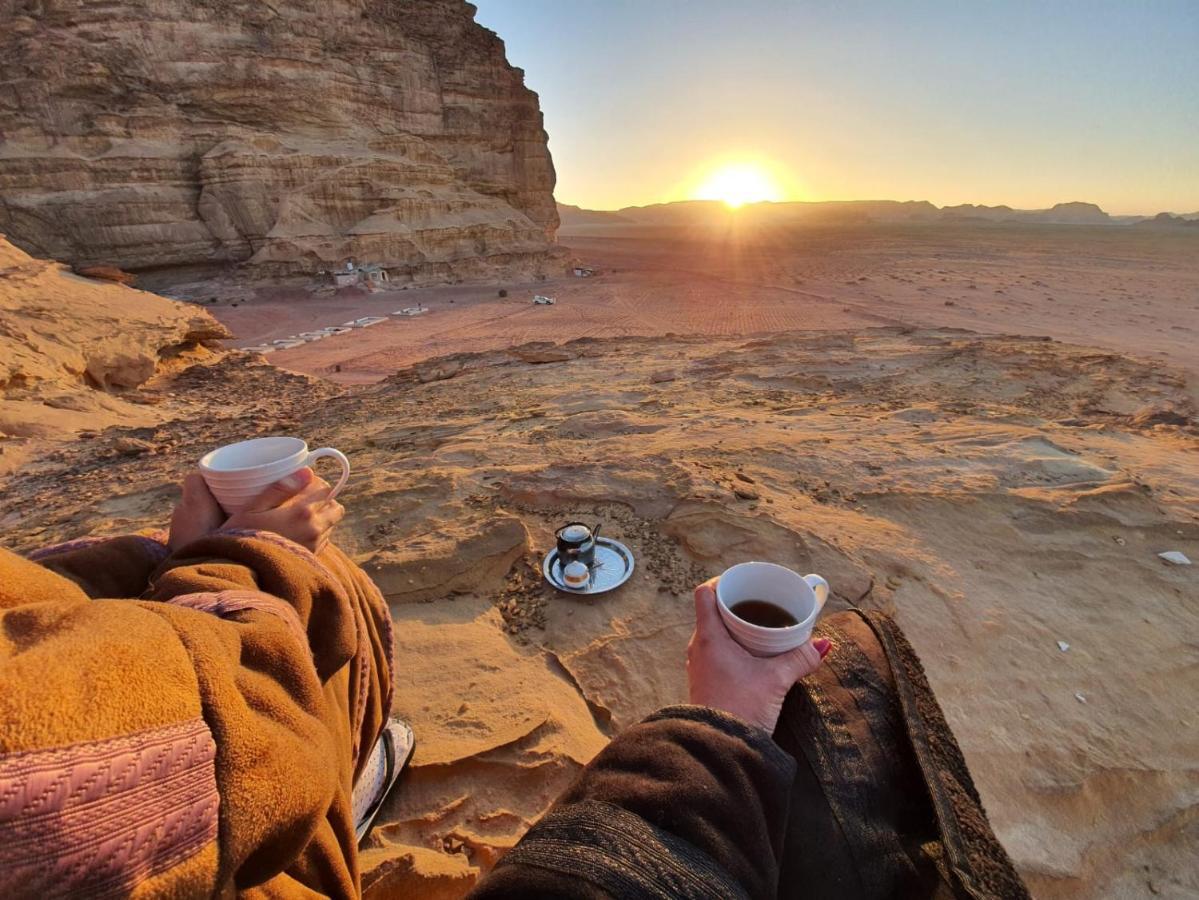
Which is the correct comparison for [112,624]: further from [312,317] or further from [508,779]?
[312,317]

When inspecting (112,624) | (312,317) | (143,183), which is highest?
(143,183)

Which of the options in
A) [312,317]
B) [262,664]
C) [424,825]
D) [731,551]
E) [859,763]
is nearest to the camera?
[262,664]

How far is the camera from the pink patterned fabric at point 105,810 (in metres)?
0.51

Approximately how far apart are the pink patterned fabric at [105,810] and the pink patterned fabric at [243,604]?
260 mm

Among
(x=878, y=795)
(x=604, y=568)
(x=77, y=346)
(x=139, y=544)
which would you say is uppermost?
(x=139, y=544)

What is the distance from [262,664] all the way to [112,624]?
208 millimetres

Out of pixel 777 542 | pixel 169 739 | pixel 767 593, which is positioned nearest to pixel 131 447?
pixel 777 542

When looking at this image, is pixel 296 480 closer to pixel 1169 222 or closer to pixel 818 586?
pixel 818 586

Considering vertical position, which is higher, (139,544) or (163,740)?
(163,740)

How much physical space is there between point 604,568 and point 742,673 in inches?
61.5

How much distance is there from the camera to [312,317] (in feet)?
49.3

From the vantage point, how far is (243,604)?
0.91 metres

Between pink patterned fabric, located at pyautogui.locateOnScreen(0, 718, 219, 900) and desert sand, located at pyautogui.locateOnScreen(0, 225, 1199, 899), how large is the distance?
3.77 feet

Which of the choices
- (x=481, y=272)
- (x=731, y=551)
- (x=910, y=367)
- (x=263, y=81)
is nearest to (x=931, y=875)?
(x=731, y=551)
